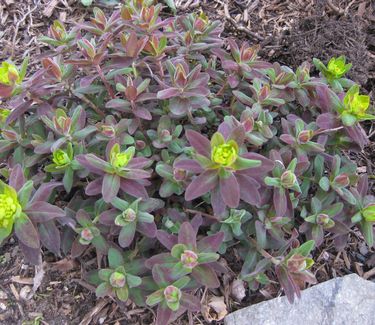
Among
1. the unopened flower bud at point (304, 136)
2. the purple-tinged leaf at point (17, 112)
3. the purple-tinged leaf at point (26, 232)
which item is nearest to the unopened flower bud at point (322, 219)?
the unopened flower bud at point (304, 136)

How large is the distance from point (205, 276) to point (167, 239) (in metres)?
0.24

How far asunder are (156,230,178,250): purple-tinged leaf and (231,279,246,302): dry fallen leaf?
0.64 metres

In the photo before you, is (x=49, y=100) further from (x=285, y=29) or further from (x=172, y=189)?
(x=285, y=29)

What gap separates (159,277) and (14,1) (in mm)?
2815

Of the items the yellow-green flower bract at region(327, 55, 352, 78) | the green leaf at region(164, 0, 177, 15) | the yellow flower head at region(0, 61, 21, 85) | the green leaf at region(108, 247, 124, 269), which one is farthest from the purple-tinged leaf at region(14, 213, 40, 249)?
the green leaf at region(164, 0, 177, 15)

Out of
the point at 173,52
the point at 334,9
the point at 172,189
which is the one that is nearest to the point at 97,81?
the point at 173,52

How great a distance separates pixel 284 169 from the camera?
2.33 m

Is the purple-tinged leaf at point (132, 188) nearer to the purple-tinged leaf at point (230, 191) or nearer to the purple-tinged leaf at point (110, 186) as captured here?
the purple-tinged leaf at point (110, 186)

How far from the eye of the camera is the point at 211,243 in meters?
2.19

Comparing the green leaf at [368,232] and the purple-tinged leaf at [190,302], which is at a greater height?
the green leaf at [368,232]

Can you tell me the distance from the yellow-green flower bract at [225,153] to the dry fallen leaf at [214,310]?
3.28 ft

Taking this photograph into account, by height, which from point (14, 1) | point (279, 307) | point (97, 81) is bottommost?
point (279, 307)

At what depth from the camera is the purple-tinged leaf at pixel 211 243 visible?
85.9 inches

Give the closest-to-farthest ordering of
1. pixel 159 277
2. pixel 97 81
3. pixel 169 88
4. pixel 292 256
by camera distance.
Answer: pixel 159 277 → pixel 292 256 → pixel 169 88 → pixel 97 81
